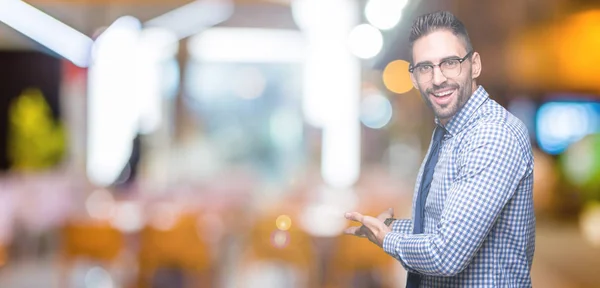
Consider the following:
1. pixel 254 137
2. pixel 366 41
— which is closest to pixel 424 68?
pixel 366 41

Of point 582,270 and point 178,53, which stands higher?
point 178,53

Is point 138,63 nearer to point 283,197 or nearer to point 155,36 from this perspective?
point 155,36

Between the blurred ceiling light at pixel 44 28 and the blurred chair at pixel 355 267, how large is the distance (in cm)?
178

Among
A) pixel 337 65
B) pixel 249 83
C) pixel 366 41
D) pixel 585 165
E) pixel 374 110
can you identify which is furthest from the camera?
pixel 249 83

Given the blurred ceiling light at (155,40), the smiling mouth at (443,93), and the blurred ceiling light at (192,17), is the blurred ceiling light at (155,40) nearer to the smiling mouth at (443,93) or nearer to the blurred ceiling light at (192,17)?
the blurred ceiling light at (192,17)

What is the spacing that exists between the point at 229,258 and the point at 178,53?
4421 millimetres

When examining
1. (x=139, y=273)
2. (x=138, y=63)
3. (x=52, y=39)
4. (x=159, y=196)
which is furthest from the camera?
(x=138, y=63)

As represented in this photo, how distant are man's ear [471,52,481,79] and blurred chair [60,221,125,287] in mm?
4095

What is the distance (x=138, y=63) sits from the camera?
7.73 m

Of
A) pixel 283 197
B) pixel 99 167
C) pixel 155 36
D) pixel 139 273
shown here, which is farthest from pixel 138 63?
pixel 139 273

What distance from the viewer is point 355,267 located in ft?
14.8

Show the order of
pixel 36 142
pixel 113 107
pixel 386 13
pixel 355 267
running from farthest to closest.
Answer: pixel 36 142 → pixel 113 107 → pixel 355 267 → pixel 386 13

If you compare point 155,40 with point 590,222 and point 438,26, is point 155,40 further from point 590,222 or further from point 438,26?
point 438,26

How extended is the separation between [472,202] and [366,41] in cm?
76
